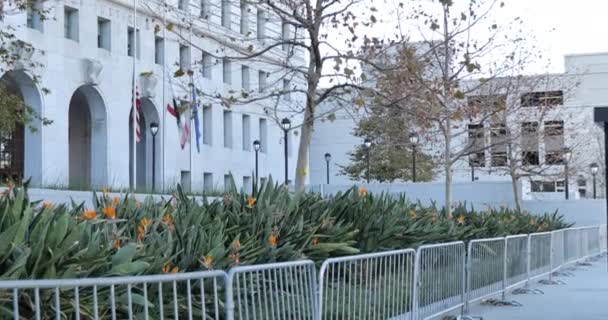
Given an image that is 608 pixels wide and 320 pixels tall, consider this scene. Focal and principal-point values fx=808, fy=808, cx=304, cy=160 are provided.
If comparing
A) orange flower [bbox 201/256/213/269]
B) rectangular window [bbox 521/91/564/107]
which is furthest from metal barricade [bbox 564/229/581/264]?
orange flower [bbox 201/256/213/269]

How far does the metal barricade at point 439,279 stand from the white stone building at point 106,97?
19007 mm

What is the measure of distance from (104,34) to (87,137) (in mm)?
6280

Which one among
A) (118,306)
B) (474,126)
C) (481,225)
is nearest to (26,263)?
(118,306)

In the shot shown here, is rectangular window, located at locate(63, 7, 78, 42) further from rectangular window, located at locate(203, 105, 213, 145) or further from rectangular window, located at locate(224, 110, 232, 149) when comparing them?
rectangular window, located at locate(224, 110, 232, 149)

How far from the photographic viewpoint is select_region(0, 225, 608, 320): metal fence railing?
4.75 metres

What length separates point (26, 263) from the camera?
529 centimetres

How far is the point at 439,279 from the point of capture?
10438 mm

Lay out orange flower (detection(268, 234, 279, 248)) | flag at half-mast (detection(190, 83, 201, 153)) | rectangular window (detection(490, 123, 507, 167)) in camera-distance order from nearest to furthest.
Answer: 1. orange flower (detection(268, 234, 279, 248))
2. flag at half-mast (detection(190, 83, 201, 153))
3. rectangular window (detection(490, 123, 507, 167))

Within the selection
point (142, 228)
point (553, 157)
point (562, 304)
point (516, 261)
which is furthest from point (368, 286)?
point (553, 157)

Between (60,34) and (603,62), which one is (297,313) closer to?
(60,34)

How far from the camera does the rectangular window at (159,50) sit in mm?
43156

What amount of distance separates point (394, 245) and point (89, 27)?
30.8 metres

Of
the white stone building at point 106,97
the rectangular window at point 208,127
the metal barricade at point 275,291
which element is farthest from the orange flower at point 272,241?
the rectangular window at point 208,127

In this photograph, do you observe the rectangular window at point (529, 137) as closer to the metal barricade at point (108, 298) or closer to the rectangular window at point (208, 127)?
the rectangular window at point (208, 127)
